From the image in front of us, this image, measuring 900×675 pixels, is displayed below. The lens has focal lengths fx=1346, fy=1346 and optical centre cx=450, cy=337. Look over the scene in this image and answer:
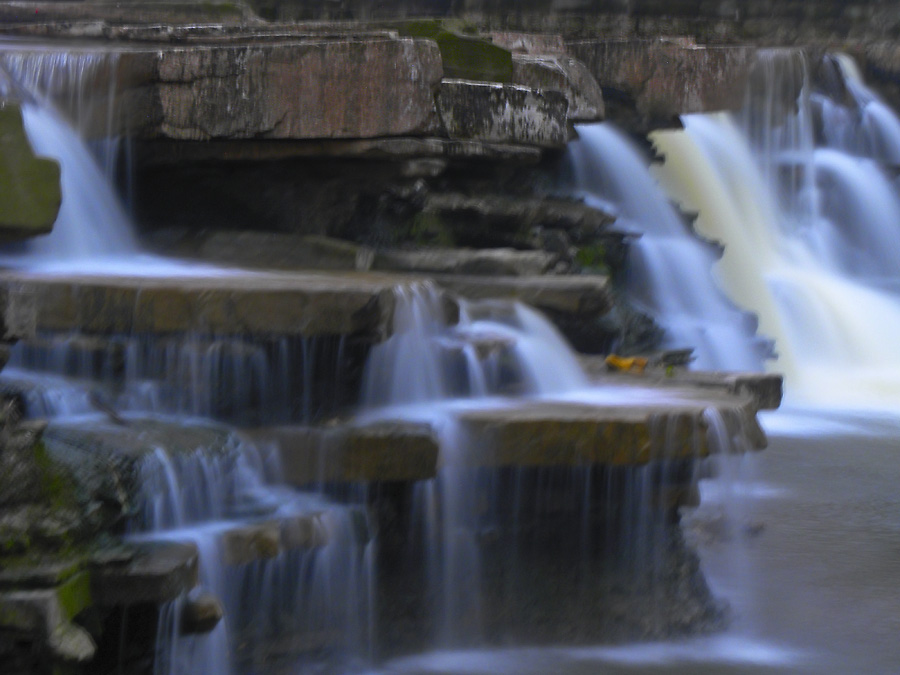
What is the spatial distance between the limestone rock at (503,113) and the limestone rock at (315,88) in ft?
1.29

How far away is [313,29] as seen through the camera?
818 centimetres

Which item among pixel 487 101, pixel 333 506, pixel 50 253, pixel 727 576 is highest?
pixel 487 101

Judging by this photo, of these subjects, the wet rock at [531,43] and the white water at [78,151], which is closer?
the white water at [78,151]

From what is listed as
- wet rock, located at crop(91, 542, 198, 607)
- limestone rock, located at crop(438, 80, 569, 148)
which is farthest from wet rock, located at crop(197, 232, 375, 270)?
wet rock, located at crop(91, 542, 198, 607)

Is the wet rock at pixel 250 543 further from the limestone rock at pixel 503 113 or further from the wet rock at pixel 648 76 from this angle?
the wet rock at pixel 648 76

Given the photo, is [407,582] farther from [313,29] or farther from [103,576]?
[313,29]

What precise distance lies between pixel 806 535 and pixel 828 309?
5478 millimetres

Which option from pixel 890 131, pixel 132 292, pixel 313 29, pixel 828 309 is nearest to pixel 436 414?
pixel 132 292

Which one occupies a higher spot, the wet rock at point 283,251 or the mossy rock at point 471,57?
the mossy rock at point 471,57

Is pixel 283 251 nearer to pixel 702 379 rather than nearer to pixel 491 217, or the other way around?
pixel 491 217

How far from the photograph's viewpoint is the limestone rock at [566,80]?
8.38 m

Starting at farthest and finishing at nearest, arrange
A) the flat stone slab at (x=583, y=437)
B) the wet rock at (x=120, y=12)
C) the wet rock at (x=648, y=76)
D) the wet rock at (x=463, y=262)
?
the wet rock at (x=648, y=76), the wet rock at (x=120, y=12), the wet rock at (x=463, y=262), the flat stone slab at (x=583, y=437)

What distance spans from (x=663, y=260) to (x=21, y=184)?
646 centimetres

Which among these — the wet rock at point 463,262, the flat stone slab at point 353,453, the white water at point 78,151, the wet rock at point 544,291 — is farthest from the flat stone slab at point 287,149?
the flat stone slab at point 353,453
